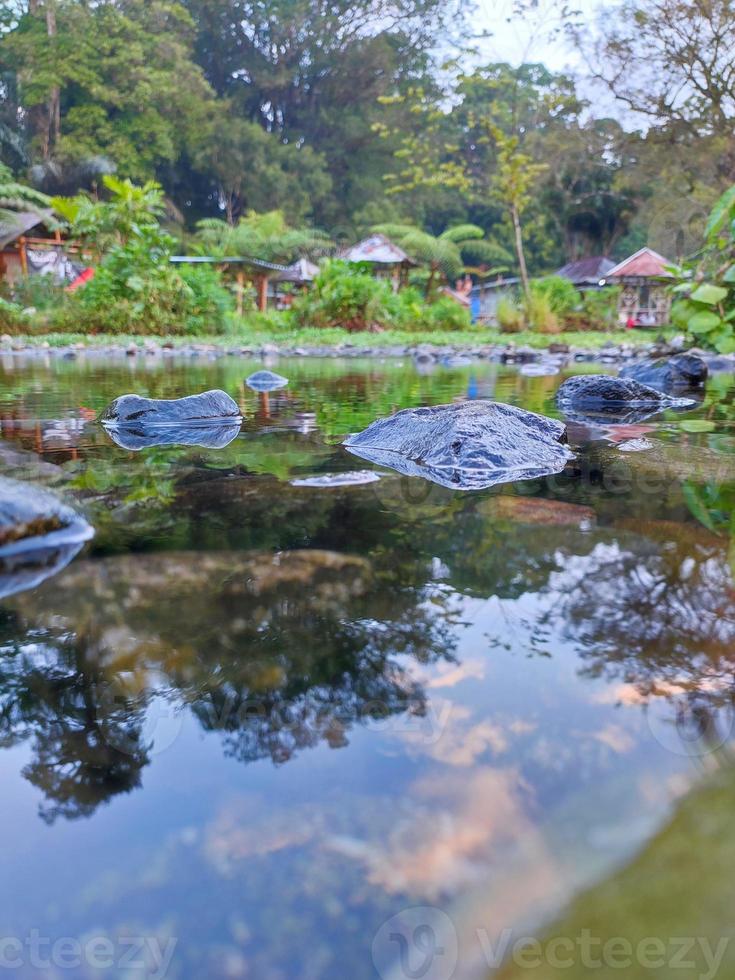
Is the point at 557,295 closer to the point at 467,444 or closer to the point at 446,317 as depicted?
the point at 446,317

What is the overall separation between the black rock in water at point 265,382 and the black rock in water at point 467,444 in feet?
8.93

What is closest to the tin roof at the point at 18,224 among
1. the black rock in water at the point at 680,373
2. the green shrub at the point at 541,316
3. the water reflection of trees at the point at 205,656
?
the green shrub at the point at 541,316

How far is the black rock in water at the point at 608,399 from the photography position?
13.8ft

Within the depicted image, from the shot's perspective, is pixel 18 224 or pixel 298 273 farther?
pixel 298 273

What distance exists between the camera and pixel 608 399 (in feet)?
14.4

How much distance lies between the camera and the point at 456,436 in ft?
8.46

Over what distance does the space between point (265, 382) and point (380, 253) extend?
1574cm

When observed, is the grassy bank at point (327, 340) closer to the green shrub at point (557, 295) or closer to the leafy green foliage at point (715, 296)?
the leafy green foliage at point (715, 296)

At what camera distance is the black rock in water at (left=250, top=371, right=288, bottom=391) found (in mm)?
5629

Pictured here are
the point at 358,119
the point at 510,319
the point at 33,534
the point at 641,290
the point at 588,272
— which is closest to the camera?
the point at 33,534

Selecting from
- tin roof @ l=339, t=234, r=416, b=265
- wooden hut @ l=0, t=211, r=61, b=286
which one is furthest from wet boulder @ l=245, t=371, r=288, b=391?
tin roof @ l=339, t=234, r=416, b=265

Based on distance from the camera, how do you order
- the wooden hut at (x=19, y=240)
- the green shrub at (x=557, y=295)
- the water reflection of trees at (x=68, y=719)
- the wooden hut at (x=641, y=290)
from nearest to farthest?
the water reflection of trees at (x=68, y=719), the green shrub at (x=557, y=295), the wooden hut at (x=19, y=240), the wooden hut at (x=641, y=290)

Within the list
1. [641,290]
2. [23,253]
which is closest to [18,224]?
[23,253]

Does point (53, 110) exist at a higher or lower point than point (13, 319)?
higher
